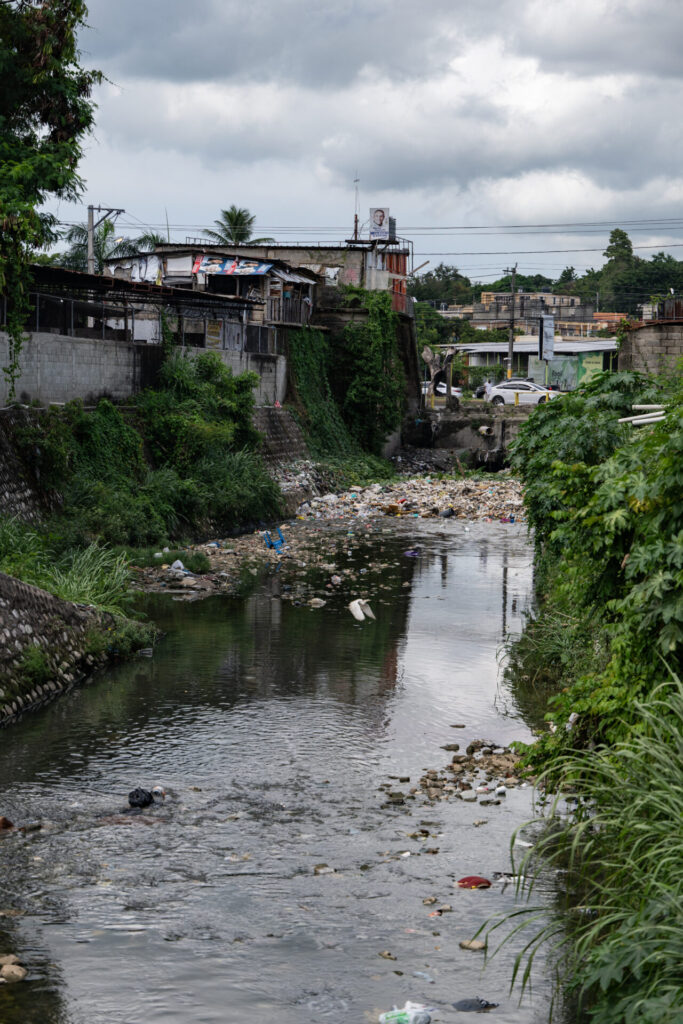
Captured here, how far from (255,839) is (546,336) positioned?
1624 inches

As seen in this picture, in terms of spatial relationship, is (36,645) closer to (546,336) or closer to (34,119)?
(34,119)

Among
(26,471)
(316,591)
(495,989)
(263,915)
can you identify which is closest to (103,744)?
(263,915)

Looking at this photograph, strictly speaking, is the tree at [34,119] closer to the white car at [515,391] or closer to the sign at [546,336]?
the white car at [515,391]

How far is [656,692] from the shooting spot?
6035 millimetres

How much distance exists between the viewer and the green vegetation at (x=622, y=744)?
4379 mm

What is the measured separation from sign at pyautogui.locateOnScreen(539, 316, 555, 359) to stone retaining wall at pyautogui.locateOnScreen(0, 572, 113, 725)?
36834 millimetres

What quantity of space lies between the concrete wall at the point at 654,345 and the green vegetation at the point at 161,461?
28.3 feet

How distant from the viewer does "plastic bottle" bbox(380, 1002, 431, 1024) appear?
493 centimetres

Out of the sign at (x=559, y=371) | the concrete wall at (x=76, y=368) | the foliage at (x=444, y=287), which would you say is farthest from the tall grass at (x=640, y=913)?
the foliage at (x=444, y=287)

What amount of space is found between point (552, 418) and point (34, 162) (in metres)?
8.76

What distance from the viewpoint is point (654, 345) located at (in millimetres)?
22609

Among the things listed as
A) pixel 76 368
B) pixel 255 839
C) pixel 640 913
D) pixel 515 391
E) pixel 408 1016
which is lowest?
pixel 255 839

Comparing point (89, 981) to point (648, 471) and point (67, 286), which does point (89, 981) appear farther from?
point (67, 286)

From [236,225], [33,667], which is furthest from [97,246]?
[33,667]
